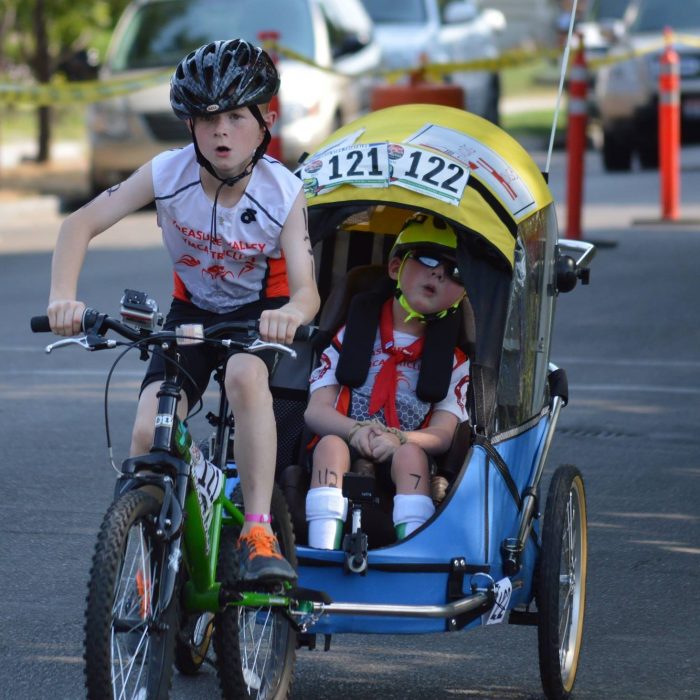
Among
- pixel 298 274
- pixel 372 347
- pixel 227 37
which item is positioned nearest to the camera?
pixel 298 274

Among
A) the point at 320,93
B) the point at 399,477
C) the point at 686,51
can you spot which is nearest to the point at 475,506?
the point at 399,477

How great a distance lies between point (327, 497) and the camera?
16.8 feet

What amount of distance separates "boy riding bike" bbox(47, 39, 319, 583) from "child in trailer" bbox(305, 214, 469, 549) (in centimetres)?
53

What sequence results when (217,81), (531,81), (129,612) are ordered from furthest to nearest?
1. (531,81)
2. (217,81)
3. (129,612)

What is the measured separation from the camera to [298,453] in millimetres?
5719

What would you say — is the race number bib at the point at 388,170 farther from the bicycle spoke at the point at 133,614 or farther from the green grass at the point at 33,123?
the green grass at the point at 33,123

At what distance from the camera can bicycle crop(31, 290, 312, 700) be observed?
4152 mm

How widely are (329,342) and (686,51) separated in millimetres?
16117

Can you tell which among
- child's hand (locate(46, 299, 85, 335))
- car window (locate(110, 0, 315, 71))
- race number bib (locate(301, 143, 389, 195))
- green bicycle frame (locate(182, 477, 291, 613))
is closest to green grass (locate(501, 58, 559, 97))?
car window (locate(110, 0, 315, 71))

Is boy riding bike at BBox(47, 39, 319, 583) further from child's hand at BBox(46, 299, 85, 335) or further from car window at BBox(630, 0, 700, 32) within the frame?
car window at BBox(630, 0, 700, 32)

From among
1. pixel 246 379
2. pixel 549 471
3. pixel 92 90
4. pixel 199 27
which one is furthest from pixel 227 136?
pixel 199 27

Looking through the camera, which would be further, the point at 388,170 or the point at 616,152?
the point at 616,152

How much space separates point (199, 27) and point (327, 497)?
552 inches

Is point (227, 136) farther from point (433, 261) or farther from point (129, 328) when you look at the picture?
point (433, 261)
